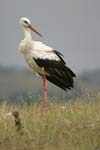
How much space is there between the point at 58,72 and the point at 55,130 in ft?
18.0

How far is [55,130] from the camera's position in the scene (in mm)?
9766

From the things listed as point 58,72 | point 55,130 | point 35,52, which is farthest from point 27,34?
point 55,130

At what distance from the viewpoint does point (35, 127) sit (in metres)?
10.0

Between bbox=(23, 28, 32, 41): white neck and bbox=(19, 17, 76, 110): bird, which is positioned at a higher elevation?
bbox=(23, 28, 32, 41): white neck

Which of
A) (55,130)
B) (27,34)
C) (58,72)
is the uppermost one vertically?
(27,34)

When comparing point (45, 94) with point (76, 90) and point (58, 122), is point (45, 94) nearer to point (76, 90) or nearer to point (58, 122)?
point (76, 90)

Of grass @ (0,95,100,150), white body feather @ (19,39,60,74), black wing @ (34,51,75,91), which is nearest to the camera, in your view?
grass @ (0,95,100,150)

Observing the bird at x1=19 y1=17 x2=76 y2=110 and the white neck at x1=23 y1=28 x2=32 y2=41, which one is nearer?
the bird at x1=19 y1=17 x2=76 y2=110

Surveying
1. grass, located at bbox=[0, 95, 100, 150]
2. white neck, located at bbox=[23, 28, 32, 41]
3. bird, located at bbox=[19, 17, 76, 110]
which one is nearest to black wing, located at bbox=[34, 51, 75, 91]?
bird, located at bbox=[19, 17, 76, 110]

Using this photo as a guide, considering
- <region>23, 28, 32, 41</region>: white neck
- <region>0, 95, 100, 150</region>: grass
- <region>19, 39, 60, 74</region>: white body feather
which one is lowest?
<region>0, 95, 100, 150</region>: grass

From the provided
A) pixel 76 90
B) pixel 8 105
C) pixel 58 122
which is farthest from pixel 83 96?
pixel 58 122

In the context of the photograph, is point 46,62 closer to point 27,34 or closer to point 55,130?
point 27,34

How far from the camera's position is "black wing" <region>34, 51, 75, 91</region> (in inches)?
590

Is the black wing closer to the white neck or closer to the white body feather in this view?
the white body feather
